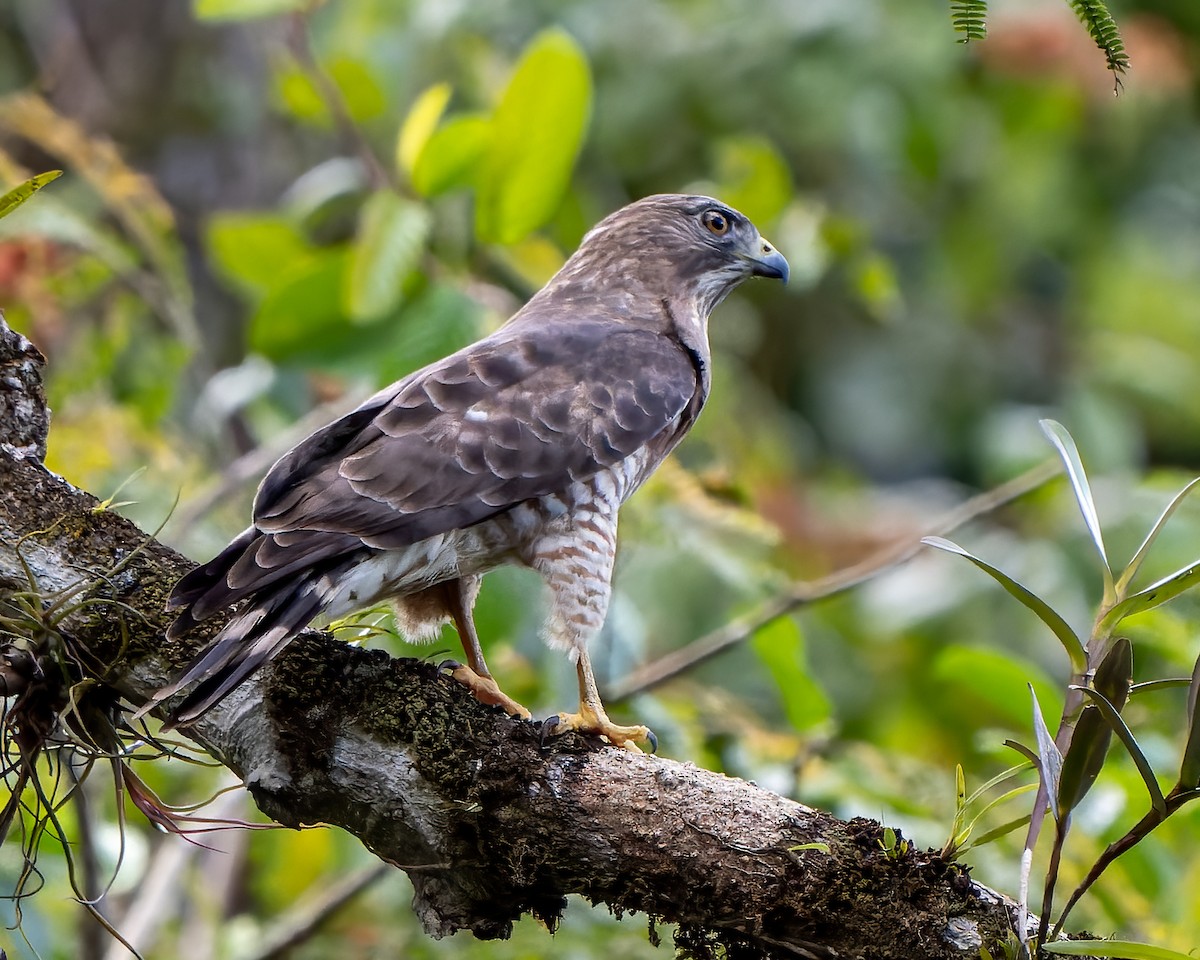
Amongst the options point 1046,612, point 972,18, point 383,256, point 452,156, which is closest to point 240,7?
point 452,156

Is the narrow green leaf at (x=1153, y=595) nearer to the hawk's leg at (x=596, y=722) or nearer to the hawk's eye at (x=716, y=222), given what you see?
the hawk's leg at (x=596, y=722)

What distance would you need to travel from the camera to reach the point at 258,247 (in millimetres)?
5047

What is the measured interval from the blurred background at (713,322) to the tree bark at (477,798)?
509 mm

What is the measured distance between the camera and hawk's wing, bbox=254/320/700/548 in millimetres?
2955

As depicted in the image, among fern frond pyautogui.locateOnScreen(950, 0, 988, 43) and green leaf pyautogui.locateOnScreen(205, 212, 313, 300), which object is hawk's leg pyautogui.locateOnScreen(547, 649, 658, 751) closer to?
fern frond pyautogui.locateOnScreen(950, 0, 988, 43)

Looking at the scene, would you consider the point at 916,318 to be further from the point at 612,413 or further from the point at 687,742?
the point at 612,413

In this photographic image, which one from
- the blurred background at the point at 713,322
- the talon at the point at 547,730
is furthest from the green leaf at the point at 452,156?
the talon at the point at 547,730

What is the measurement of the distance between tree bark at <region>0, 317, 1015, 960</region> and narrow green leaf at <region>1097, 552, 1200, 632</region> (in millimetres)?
496

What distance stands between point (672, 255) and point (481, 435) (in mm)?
1260

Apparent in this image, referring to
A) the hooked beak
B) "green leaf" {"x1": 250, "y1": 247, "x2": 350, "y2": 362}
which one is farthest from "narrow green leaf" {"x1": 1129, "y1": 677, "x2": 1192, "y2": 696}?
"green leaf" {"x1": 250, "y1": 247, "x2": 350, "y2": 362}

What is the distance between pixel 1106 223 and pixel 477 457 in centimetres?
821

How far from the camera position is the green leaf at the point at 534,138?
4320 millimetres

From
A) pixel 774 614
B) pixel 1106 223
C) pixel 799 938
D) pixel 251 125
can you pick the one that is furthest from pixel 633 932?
pixel 1106 223

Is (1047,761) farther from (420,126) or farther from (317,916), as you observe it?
(420,126)
